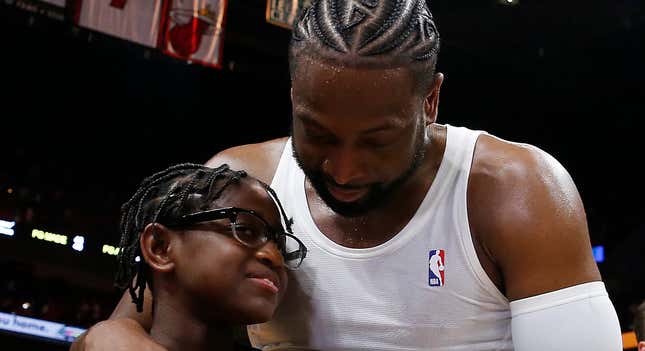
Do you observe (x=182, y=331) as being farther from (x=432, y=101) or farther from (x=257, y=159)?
(x=432, y=101)

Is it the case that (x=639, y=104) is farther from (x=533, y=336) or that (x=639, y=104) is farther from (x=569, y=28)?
(x=533, y=336)

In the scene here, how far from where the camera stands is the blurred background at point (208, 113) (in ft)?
26.0

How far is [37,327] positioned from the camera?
8211 mm

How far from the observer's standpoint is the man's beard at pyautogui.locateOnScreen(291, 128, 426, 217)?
1.45 metres

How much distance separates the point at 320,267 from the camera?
1.65 m

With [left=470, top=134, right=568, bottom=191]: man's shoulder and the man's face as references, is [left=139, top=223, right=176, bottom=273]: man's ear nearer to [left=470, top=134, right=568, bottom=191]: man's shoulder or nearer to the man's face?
the man's face

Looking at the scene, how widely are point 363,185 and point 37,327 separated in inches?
299

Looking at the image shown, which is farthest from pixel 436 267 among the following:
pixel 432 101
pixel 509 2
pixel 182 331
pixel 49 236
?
pixel 49 236

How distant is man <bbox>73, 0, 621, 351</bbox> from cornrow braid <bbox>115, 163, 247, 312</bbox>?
0.09 metres

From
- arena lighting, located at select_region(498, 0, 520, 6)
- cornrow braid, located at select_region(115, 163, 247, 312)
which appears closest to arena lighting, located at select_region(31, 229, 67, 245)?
arena lighting, located at select_region(498, 0, 520, 6)

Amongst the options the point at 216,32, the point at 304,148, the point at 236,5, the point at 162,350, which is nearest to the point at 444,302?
the point at 304,148

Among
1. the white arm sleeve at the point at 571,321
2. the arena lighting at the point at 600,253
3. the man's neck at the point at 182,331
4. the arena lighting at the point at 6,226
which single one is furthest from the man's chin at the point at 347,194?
the arena lighting at the point at 600,253

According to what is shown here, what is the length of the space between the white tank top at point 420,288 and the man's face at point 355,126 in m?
0.15

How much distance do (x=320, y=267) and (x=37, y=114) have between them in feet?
28.6
